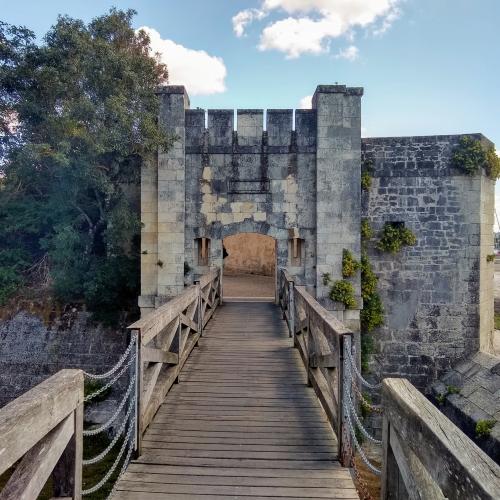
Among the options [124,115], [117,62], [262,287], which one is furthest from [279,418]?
[262,287]

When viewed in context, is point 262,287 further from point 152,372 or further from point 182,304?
point 152,372

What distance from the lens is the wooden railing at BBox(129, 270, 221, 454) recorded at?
3.43m

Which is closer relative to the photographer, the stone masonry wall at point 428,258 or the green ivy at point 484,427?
the green ivy at point 484,427

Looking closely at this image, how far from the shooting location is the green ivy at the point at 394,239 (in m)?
9.59

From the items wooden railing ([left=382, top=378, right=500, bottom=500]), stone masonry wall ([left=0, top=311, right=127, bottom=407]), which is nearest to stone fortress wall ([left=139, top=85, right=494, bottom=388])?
stone masonry wall ([left=0, top=311, right=127, bottom=407])

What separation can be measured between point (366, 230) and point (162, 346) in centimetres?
655

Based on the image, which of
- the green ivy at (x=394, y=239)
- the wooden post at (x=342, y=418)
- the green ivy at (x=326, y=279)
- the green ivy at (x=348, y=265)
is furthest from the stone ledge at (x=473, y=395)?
A: the wooden post at (x=342, y=418)

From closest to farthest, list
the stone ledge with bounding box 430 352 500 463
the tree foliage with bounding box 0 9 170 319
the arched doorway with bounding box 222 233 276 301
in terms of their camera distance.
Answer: the stone ledge with bounding box 430 352 500 463 < the tree foliage with bounding box 0 9 170 319 < the arched doorway with bounding box 222 233 276 301

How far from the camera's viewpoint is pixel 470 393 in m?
8.47

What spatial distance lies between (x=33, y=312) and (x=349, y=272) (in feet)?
24.4

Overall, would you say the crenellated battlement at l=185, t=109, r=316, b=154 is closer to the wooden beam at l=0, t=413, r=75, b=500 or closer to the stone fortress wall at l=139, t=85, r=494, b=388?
the stone fortress wall at l=139, t=85, r=494, b=388

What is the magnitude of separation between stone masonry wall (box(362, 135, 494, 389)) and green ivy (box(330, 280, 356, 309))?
1.07m

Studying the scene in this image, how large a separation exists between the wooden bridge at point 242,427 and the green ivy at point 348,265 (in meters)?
3.05

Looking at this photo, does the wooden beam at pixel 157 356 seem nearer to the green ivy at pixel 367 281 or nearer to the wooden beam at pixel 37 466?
the wooden beam at pixel 37 466
